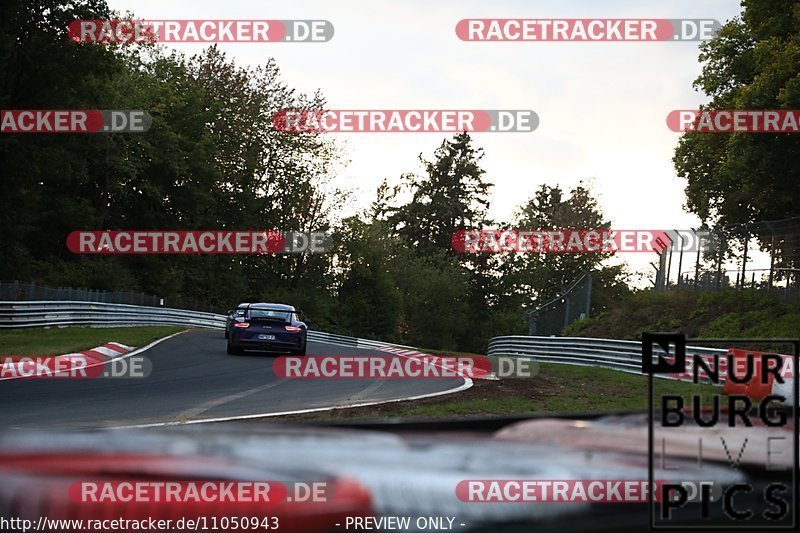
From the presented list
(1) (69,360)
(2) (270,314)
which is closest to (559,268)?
(2) (270,314)

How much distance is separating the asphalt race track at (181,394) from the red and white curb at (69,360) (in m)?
1.15

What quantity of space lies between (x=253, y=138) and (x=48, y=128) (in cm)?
4200

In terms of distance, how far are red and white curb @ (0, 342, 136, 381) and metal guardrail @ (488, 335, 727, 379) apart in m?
11.0

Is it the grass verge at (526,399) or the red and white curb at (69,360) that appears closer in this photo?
the grass verge at (526,399)

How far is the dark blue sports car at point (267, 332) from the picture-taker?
977 inches

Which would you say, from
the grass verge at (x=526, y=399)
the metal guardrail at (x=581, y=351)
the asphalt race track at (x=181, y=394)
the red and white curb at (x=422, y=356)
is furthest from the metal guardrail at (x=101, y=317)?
the grass verge at (x=526, y=399)

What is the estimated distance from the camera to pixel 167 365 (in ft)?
67.6

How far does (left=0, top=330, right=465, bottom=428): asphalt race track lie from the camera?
11586 millimetres

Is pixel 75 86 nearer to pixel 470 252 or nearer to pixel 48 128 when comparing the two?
pixel 48 128

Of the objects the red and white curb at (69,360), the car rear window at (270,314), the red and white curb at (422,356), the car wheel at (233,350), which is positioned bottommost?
the red and white curb at (422,356)

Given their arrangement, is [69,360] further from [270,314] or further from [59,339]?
[59,339]

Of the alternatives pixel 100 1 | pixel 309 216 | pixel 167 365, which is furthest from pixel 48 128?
pixel 309 216

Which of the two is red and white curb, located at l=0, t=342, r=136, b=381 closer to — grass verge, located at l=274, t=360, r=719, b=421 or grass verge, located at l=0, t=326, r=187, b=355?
grass verge, located at l=0, t=326, r=187, b=355

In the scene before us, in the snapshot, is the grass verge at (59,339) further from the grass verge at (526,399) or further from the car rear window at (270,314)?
the grass verge at (526,399)
